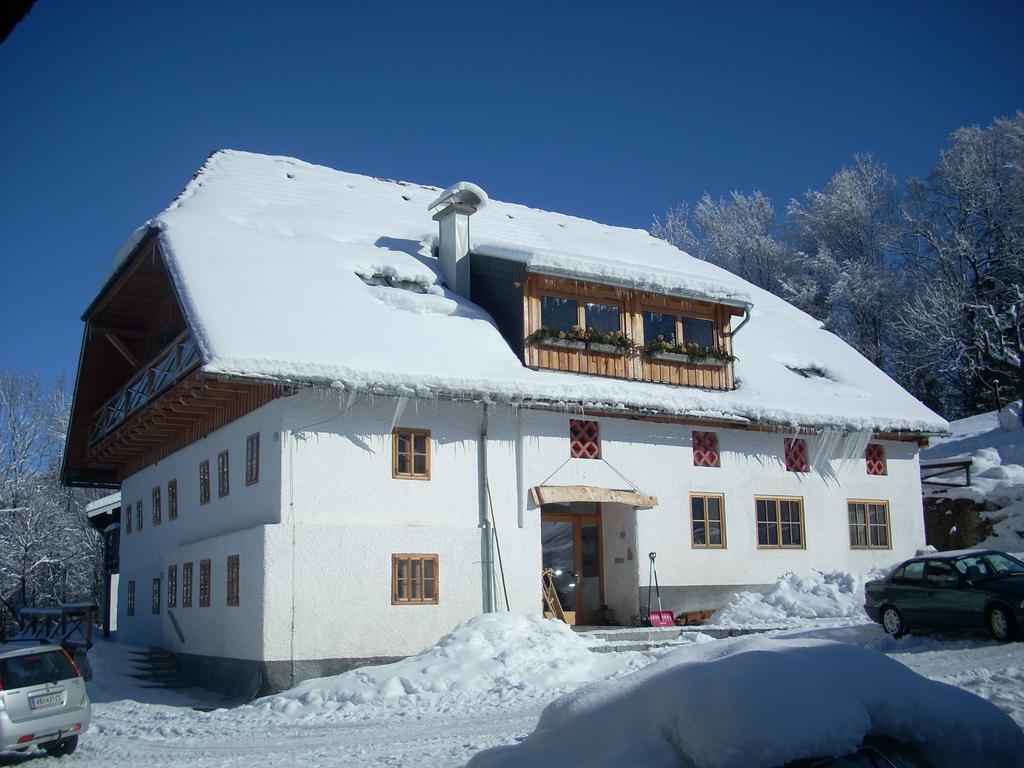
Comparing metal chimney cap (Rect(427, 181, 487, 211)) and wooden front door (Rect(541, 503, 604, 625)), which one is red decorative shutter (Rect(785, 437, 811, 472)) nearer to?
wooden front door (Rect(541, 503, 604, 625))

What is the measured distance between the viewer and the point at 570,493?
1909 cm

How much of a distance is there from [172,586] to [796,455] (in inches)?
555

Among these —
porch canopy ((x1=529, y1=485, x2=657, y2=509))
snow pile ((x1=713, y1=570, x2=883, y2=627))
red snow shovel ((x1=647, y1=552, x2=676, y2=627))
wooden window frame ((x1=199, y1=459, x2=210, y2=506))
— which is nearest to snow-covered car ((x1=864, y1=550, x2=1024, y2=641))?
snow pile ((x1=713, y1=570, x2=883, y2=627))

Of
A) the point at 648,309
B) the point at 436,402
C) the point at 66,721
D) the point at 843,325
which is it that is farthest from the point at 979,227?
the point at 66,721

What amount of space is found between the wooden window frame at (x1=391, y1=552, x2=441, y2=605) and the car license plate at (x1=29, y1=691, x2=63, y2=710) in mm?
5746

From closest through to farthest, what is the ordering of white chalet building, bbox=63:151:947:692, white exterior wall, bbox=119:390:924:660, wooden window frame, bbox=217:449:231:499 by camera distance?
white exterior wall, bbox=119:390:924:660, white chalet building, bbox=63:151:947:692, wooden window frame, bbox=217:449:231:499

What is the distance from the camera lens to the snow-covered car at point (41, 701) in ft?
39.4

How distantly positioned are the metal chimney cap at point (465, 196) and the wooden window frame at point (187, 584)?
9.75m

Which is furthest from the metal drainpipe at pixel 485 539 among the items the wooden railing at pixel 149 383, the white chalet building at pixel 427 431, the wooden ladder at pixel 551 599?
the wooden railing at pixel 149 383

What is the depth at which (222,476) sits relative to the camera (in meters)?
19.4

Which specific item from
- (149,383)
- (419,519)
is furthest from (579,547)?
(149,383)

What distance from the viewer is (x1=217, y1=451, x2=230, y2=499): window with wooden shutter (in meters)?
19.2

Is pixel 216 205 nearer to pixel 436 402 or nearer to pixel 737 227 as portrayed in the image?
pixel 436 402

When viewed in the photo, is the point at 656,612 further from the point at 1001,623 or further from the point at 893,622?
the point at 1001,623
